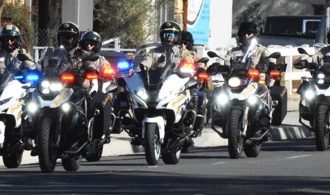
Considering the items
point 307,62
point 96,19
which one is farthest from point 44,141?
point 96,19

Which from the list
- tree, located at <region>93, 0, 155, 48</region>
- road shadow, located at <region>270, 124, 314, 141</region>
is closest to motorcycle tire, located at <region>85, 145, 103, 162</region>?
road shadow, located at <region>270, 124, 314, 141</region>

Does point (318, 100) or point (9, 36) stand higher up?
point (9, 36)

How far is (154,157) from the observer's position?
16.2 m

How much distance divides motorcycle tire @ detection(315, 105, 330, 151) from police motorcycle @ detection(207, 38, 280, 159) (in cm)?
126

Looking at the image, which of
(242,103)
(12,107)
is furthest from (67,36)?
(242,103)

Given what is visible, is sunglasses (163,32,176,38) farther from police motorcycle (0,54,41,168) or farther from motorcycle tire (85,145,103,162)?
police motorcycle (0,54,41,168)

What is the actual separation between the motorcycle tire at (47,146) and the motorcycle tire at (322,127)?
558cm

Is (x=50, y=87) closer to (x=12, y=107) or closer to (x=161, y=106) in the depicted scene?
(x=12, y=107)

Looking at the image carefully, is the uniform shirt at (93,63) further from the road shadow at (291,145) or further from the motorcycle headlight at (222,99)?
the road shadow at (291,145)

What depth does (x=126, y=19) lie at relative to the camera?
1248 inches

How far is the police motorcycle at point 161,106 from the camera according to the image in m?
16.4

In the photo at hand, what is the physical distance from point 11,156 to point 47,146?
1674 millimetres

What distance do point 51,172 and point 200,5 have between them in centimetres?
1775

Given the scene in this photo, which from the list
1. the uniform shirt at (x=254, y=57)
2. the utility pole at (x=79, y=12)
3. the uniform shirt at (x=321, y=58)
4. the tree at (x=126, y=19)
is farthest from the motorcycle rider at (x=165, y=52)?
the tree at (x=126, y=19)
